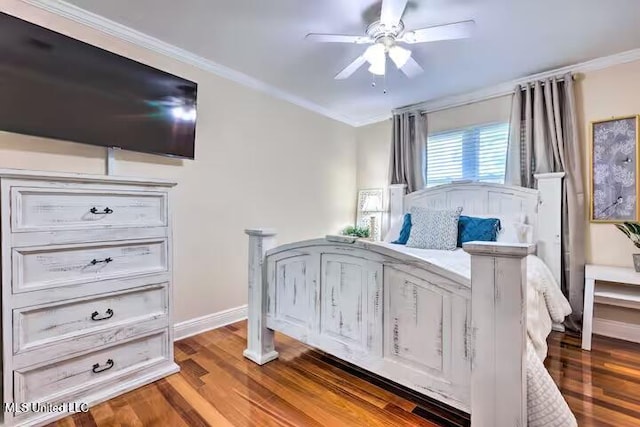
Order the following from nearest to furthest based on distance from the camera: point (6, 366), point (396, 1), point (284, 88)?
1. point (6, 366)
2. point (396, 1)
3. point (284, 88)

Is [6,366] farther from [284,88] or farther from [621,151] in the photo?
[621,151]

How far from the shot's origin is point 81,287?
64.3 inches

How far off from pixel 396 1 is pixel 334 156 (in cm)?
256

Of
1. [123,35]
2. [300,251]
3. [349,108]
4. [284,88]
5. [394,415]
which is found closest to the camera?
[394,415]

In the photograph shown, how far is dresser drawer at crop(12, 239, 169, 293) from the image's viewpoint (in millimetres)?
1482

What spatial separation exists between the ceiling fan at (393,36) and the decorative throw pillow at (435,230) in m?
1.35

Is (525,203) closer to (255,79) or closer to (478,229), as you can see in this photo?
(478,229)

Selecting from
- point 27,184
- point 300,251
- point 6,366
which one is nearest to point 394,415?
point 300,251

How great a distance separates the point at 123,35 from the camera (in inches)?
87.0

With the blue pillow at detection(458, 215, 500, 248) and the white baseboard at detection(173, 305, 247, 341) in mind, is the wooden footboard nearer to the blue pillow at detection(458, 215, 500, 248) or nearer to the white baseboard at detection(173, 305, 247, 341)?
the white baseboard at detection(173, 305, 247, 341)

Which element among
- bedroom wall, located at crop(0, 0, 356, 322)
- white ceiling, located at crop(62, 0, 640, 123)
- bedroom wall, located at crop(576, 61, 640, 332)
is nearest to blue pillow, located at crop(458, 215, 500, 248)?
bedroom wall, located at crop(576, 61, 640, 332)

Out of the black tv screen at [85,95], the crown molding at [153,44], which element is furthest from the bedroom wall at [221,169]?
the black tv screen at [85,95]

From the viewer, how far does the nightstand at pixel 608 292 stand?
225 cm

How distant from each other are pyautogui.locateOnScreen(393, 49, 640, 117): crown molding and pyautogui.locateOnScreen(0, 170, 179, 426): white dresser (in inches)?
127
